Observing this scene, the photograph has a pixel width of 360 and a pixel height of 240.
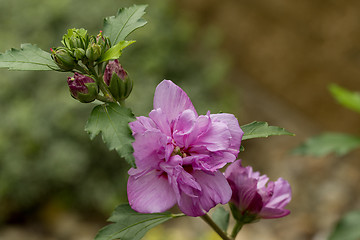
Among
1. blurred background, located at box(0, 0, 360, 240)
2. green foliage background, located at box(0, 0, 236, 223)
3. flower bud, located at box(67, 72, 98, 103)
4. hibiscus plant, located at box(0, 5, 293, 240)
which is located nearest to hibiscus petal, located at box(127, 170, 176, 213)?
hibiscus plant, located at box(0, 5, 293, 240)

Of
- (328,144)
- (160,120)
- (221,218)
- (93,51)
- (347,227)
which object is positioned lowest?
(347,227)

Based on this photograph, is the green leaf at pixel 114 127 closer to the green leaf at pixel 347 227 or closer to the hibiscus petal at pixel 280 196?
the hibiscus petal at pixel 280 196

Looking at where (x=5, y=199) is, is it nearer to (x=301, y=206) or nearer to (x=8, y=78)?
(x=8, y=78)

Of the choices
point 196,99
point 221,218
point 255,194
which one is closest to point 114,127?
point 255,194

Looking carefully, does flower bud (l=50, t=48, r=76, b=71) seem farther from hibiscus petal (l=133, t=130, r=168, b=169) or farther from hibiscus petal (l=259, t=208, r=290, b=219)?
hibiscus petal (l=259, t=208, r=290, b=219)

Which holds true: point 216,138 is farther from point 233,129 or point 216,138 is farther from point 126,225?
point 126,225

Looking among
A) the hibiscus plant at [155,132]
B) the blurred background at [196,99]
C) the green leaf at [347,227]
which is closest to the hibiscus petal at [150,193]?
the hibiscus plant at [155,132]
